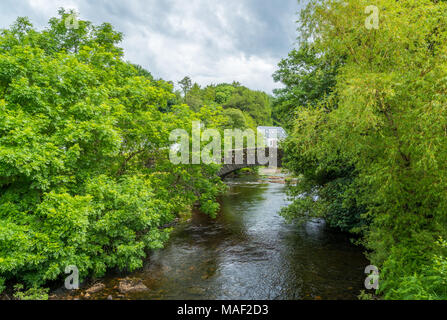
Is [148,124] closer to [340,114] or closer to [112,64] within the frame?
[112,64]

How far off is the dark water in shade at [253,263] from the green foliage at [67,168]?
162 cm

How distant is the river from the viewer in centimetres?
884

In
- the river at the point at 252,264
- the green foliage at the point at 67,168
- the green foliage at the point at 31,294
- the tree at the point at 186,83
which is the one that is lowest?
the river at the point at 252,264

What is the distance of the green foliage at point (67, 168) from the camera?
6.64 metres

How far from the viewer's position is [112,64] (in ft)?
40.4

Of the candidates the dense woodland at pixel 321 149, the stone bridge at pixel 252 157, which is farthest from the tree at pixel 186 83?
the dense woodland at pixel 321 149

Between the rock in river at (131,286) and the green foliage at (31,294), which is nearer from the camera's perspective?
the green foliage at (31,294)

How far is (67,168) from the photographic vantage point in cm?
773

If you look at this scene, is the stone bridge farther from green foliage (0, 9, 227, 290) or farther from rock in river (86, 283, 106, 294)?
rock in river (86, 283, 106, 294)

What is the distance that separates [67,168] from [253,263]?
7.82 m

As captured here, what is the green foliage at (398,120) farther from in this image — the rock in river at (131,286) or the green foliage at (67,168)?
the rock in river at (131,286)

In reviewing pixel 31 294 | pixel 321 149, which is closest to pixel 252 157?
pixel 321 149
